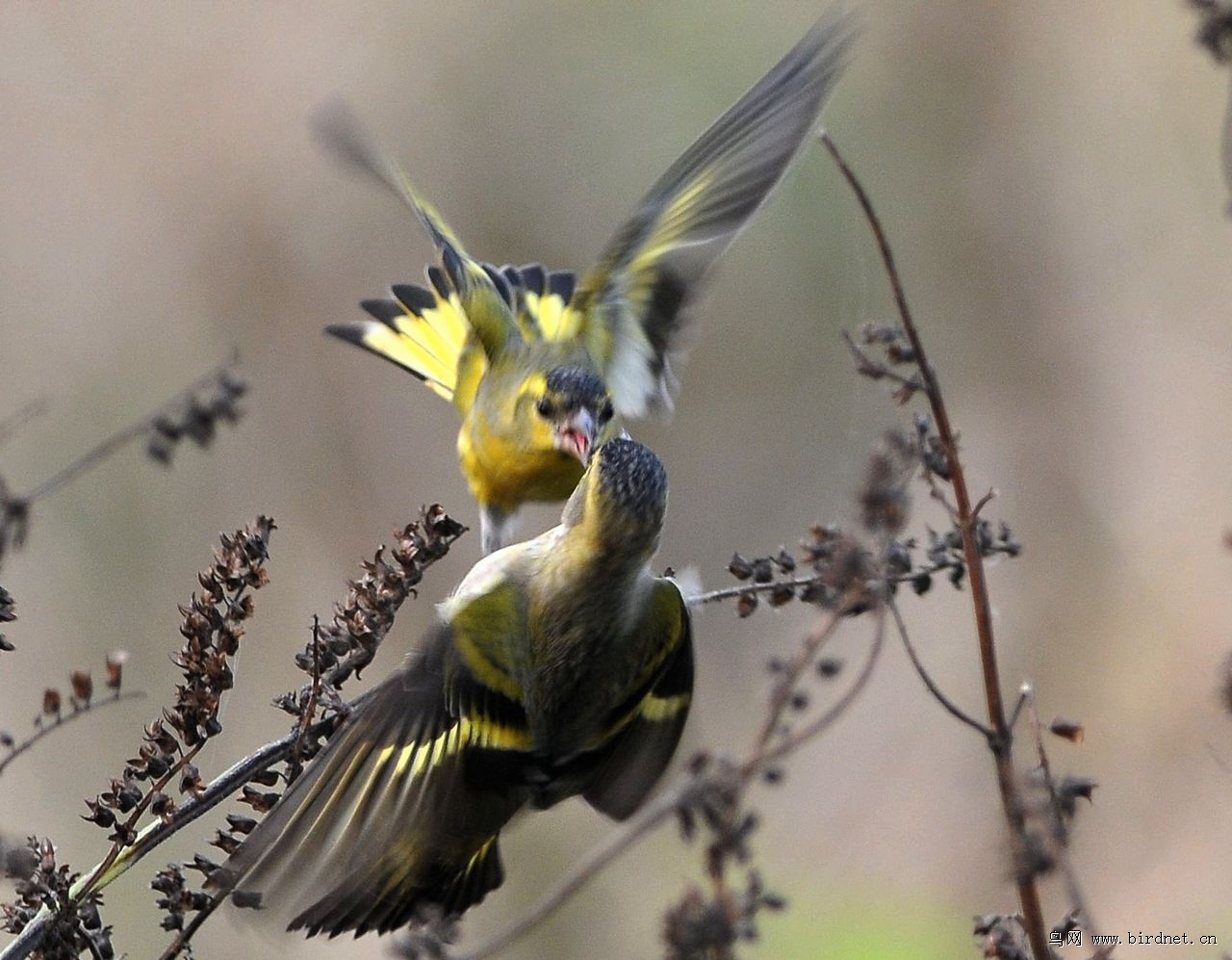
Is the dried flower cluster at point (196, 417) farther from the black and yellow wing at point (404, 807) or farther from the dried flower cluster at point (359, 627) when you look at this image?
the black and yellow wing at point (404, 807)

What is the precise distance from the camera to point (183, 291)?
600 centimetres

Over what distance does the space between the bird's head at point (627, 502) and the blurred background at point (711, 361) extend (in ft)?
9.06

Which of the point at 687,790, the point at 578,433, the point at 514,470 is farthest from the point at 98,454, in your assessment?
the point at 514,470

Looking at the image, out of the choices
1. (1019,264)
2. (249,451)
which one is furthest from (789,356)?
(249,451)

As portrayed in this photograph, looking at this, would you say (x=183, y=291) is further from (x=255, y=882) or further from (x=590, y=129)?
(x=255, y=882)

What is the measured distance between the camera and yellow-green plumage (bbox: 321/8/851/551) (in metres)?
3.37

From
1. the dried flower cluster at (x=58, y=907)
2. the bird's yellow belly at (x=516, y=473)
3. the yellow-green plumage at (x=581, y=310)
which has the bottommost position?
the dried flower cluster at (x=58, y=907)

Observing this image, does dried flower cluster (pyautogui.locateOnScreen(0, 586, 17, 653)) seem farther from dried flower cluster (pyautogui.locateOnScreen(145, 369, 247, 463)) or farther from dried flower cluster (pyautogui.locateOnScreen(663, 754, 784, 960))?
dried flower cluster (pyautogui.locateOnScreen(663, 754, 784, 960))

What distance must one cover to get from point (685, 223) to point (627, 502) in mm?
1231

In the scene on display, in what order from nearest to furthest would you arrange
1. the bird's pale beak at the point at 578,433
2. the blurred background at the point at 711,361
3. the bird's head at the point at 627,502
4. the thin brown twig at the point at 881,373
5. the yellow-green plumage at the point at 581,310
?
the thin brown twig at the point at 881,373
the bird's head at the point at 627,502
the yellow-green plumage at the point at 581,310
the bird's pale beak at the point at 578,433
the blurred background at the point at 711,361

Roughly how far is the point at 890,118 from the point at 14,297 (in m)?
3.61

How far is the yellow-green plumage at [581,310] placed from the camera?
3.37 meters

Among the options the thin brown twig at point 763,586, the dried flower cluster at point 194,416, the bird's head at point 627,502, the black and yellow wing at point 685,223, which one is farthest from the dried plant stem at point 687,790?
the black and yellow wing at point 685,223

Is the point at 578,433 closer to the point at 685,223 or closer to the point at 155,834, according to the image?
the point at 685,223
